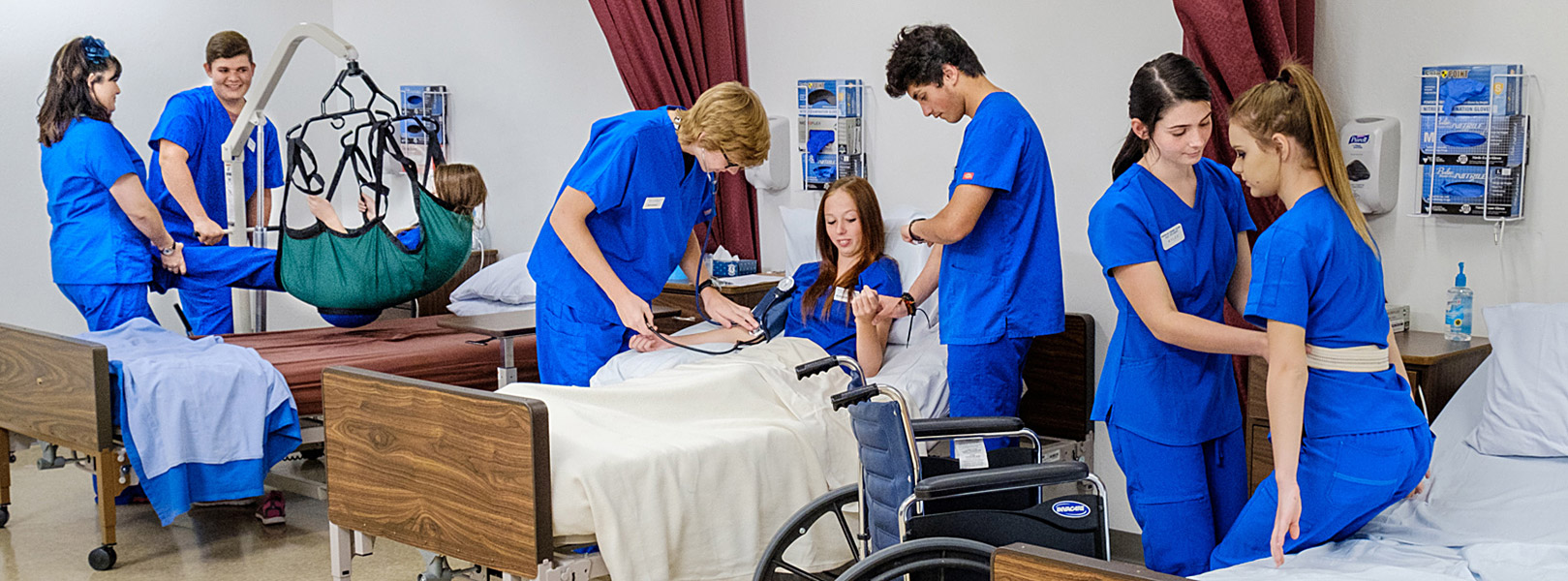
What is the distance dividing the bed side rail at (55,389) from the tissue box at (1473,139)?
356 centimetres

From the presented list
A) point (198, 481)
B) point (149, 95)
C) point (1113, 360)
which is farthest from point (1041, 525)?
point (149, 95)

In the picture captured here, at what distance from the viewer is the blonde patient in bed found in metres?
3.67

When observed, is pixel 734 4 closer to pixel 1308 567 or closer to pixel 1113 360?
pixel 1113 360

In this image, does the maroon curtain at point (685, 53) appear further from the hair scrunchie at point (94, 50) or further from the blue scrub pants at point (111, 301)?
the blue scrub pants at point (111, 301)

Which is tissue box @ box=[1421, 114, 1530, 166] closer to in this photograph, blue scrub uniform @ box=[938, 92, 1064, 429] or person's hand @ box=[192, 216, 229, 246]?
blue scrub uniform @ box=[938, 92, 1064, 429]

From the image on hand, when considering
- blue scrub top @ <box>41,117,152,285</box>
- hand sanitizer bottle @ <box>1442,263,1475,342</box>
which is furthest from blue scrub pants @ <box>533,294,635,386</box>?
hand sanitizer bottle @ <box>1442,263,1475,342</box>

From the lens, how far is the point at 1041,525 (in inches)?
95.0

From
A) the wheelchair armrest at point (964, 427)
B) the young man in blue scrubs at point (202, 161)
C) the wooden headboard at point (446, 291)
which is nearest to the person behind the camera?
the wheelchair armrest at point (964, 427)

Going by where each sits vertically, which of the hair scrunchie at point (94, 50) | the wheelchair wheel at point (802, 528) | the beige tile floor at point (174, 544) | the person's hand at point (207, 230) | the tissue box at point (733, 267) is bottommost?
the beige tile floor at point (174, 544)

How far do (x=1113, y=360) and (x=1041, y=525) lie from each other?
1.13 feet

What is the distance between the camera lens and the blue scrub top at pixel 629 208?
323 cm

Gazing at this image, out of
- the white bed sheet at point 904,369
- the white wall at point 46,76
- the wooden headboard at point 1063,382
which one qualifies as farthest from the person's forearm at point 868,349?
the white wall at point 46,76

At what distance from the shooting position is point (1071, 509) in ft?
7.93

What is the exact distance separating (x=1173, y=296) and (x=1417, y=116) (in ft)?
4.56
